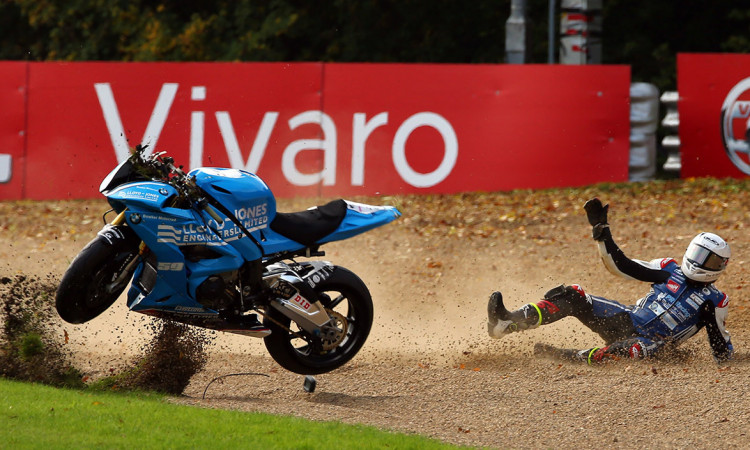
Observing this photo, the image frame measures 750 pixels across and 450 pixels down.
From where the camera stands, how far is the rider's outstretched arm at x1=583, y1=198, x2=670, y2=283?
316 inches

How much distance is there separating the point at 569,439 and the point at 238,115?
29.9ft

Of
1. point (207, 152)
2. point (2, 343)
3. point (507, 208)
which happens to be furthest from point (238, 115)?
point (2, 343)

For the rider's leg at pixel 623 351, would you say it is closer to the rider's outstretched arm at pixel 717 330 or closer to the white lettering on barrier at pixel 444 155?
the rider's outstretched arm at pixel 717 330

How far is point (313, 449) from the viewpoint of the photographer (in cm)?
541

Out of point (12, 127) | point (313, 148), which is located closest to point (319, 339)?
point (313, 148)

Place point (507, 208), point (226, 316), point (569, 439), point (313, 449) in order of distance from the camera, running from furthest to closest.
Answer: point (507, 208), point (226, 316), point (569, 439), point (313, 449)

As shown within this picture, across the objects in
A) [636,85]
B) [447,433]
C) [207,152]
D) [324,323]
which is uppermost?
[636,85]

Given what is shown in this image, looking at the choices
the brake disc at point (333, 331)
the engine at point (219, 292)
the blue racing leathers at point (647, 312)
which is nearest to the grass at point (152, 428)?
the engine at point (219, 292)

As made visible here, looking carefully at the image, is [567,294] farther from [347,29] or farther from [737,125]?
[347,29]

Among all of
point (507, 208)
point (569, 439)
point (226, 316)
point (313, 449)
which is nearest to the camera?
point (313, 449)

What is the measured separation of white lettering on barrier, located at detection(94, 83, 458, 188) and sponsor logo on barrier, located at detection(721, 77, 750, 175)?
3.71 meters

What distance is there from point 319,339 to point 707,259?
121 inches

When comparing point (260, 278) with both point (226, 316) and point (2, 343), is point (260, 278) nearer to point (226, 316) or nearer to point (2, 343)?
point (226, 316)

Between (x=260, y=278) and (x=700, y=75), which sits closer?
(x=260, y=278)
